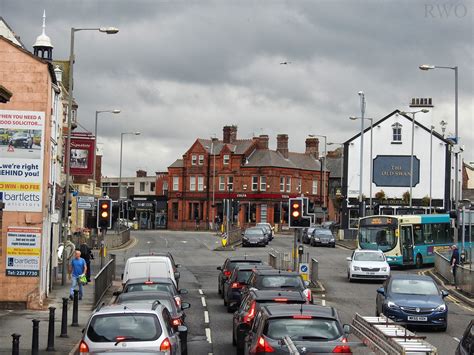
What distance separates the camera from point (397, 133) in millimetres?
88875

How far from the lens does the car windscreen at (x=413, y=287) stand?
81.6ft

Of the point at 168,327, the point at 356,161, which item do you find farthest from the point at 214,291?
the point at 356,161

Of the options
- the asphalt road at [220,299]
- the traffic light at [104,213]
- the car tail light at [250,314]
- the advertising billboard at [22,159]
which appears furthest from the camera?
the traffic light at [104,213]

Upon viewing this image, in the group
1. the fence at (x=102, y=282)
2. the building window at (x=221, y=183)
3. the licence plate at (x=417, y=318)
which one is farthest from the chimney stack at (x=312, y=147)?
the licence plate at (x=417, y=318)

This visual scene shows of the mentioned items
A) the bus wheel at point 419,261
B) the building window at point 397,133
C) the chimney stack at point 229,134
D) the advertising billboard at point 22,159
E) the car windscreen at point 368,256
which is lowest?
the bus wheel at point 419,261

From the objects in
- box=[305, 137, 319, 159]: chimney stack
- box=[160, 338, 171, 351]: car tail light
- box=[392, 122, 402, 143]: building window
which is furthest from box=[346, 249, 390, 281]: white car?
box=[305, 137, 319, 159]: chimney stack

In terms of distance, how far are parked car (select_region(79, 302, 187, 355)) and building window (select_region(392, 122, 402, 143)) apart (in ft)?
251

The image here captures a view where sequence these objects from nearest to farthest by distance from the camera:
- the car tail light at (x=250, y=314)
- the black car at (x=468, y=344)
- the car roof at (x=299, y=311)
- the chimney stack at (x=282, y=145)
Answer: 1. the black car at (x=468, y=344)
2. the car roof at (x=299, y=311)
3. the car tail light at (x=250, y=314)
4. the chimney stack at (x=282, y=145)

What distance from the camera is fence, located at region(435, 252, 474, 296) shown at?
34062mm

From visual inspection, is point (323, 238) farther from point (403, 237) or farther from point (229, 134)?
point (229, 134)

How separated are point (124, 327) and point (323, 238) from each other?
56906 millimetres

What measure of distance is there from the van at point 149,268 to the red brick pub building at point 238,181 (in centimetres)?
8037

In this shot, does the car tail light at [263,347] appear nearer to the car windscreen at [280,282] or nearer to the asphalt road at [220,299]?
the asphalt road at [220,299]

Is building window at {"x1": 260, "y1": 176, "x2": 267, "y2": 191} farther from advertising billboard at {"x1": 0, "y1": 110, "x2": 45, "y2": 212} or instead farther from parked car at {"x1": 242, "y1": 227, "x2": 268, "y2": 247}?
advertising billboard at {"x1": 0, "y1": 110, "x2": 45, "y2": 212}
